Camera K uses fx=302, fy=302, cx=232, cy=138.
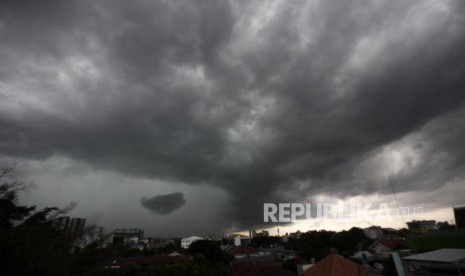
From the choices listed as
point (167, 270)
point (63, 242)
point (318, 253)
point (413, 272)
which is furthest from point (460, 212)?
point (63, 242)

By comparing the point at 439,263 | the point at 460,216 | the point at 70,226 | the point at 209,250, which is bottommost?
the point at 209,250

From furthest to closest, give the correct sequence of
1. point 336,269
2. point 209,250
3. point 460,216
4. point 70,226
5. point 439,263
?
point 209,250, point 460,216, point 439,263, point 336,269, point 70,226

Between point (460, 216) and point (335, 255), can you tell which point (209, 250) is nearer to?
point (335, 255)

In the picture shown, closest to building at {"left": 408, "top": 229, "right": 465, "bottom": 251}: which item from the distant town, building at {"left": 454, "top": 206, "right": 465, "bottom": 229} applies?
the distant town

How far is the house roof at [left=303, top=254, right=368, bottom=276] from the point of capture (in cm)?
2913

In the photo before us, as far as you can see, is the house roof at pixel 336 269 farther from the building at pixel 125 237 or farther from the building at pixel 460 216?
the building at pixel 460 216

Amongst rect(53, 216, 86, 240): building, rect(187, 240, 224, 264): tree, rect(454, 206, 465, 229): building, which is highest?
rect(454, 206, 465, 229): building

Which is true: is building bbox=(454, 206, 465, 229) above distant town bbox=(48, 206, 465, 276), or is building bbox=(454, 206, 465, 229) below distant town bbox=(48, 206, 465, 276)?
above

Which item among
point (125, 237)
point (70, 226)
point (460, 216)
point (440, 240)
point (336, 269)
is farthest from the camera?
point (125, 237)

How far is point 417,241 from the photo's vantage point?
5306cm

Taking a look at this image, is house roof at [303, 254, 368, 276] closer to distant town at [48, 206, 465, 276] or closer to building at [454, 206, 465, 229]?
distant town at [48, 206, 465, 276]

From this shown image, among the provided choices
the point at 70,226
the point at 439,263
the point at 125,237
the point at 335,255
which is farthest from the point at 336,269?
the point at 125,237

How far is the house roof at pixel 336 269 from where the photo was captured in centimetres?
2913

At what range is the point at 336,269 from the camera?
29328mm
